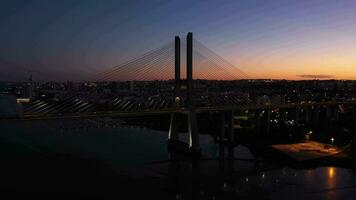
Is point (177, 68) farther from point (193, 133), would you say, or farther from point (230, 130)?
point (230, 130)

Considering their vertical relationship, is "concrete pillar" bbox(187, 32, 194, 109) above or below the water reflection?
above


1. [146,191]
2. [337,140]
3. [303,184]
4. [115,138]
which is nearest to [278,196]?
[303,184]

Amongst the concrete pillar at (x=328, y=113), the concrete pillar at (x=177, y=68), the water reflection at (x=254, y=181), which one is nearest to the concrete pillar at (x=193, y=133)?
the water reflection at (x=254, y=181)

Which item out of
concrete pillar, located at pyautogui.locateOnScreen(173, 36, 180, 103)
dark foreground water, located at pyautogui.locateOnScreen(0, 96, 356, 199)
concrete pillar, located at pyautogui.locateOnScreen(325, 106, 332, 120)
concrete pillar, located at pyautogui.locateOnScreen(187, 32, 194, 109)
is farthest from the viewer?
concrete pillar, located at pyautogui.locateOnScreen(325, 106, 332, 120)

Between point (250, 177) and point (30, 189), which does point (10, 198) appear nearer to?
point (30, 189)

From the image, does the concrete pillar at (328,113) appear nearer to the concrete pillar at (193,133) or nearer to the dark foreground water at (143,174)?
the dark foreground water at (143,174)

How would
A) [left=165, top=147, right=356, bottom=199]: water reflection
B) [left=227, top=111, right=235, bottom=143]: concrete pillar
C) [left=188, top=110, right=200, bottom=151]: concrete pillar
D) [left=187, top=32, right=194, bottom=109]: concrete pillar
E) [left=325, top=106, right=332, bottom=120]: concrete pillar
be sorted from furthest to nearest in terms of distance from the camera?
[left=325, top=106, right=332, bottom=120]: concrete pillar → [left=227, top=111, right=235, bottom=143]: concrete pillar → [left=187, top=32, right=194, bottom=109]: concrete pillar → [left=188, top=110, right=200, bottom=151]: concrete pillar → [left=165, top=147, right=356, bottom=199]: water reflection

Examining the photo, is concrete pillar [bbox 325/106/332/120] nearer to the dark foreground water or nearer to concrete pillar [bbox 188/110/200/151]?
the dark foreground water

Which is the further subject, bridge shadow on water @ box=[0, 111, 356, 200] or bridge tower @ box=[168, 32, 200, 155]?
bridge tower @ box=[168, 32, 200, 155]

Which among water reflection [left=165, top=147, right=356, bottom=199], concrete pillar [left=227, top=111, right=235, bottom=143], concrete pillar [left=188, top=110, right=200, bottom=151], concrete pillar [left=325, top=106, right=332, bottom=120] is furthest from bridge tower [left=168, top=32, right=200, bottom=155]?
concrete pillar [left=325, top=106, right=332, bottom=120]
